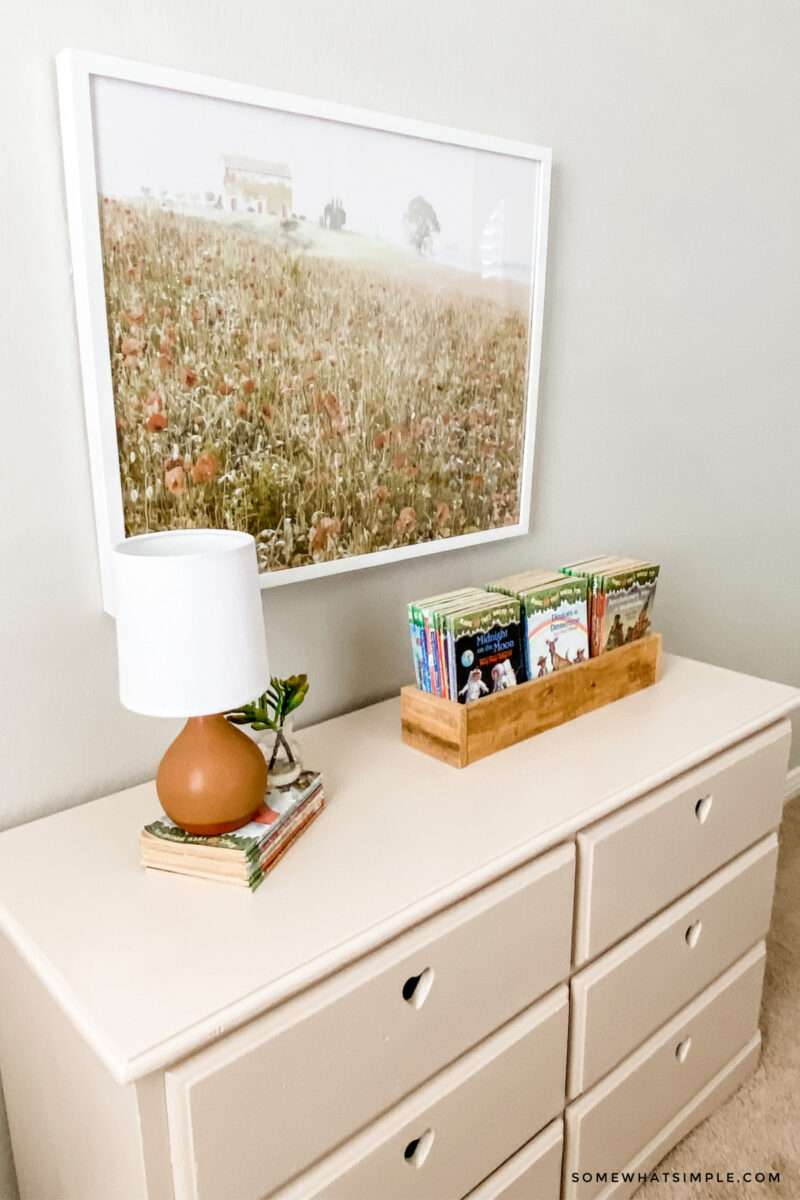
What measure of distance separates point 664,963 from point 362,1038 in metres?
0.62

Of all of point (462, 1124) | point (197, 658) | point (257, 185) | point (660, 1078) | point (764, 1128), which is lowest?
point (764, 1128)

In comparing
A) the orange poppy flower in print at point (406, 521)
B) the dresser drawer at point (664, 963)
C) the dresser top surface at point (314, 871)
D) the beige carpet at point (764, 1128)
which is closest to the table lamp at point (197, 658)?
the dresser top surface at point (314, 871)

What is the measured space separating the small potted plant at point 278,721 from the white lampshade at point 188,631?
200 millimetres

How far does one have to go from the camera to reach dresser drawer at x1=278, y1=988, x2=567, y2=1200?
99 centimetres

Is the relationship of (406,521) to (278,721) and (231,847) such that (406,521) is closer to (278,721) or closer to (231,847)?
(278,721)

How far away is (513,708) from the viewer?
1333 mm

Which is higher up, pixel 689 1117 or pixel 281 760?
pixel 281 760

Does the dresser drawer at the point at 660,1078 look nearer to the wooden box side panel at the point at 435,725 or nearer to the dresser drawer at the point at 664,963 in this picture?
the dresser drawer at the point at 664,963

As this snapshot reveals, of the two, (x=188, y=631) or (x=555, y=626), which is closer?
(x=188, y=631)

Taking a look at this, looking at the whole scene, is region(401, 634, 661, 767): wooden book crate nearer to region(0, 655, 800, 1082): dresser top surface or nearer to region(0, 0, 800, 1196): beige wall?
region(0, 655, 800, 1082): dresser top surface

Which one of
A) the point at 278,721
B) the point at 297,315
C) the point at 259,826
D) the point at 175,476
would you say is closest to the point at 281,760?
the point at 278,721

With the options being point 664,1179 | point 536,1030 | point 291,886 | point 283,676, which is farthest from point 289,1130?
point 664,1179

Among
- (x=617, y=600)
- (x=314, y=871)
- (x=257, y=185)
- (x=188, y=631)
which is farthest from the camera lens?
(x=617, y=600)

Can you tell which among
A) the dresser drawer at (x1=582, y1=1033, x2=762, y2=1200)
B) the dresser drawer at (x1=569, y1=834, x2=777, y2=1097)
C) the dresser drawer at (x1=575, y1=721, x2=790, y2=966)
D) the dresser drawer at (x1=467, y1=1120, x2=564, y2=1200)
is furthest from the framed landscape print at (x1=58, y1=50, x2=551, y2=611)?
the dresser drawer at (x1=582, y1=1033, x2=762, y2=1200)
